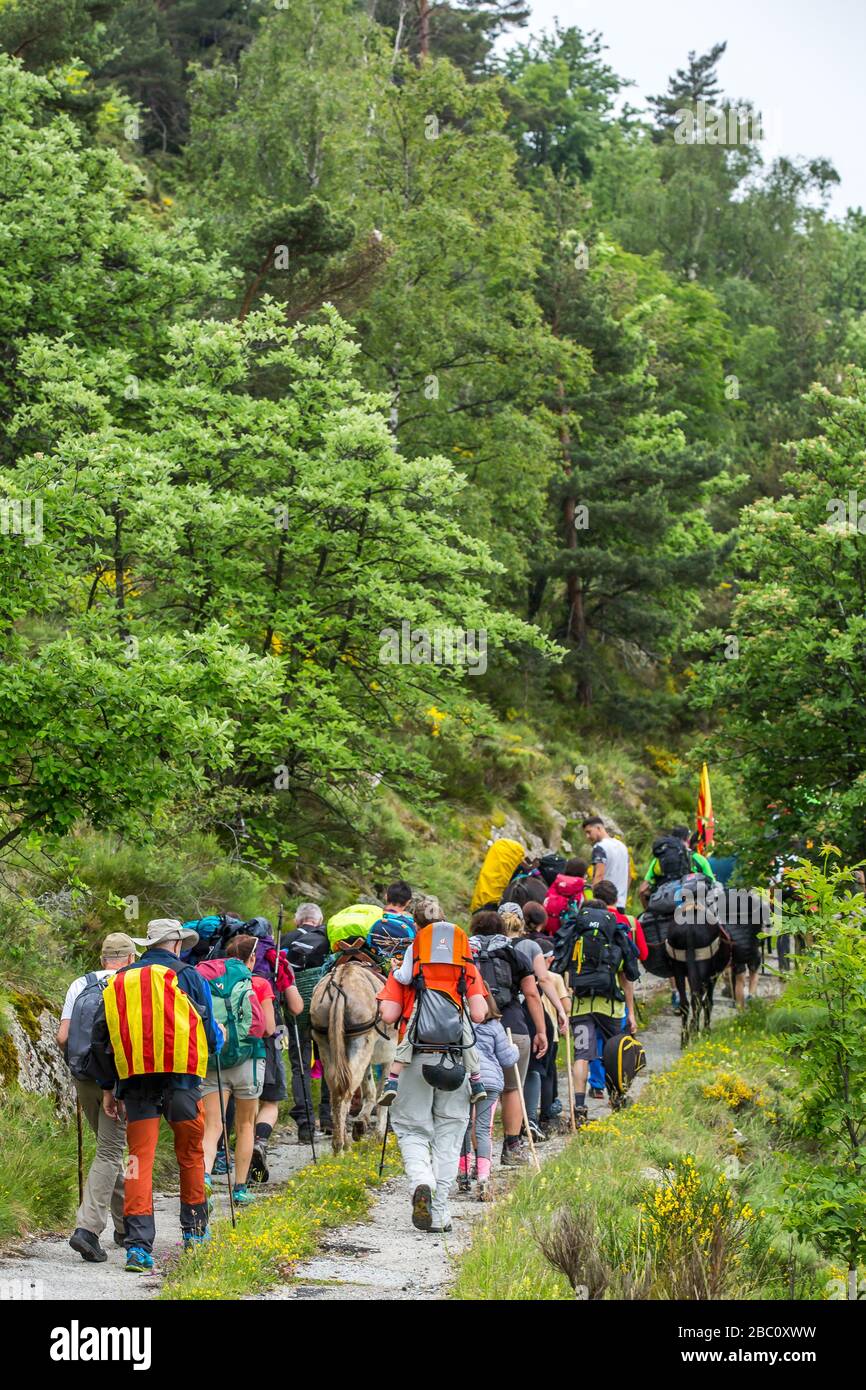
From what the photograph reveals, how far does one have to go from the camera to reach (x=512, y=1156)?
11734 mm

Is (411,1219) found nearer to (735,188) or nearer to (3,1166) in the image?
(3,1166)

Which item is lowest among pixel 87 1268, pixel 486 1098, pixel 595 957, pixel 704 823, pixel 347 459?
pixel 87 1268

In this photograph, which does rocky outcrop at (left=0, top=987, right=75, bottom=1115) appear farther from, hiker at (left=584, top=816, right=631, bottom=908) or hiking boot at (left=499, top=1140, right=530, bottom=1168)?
hiker at (left=584, top=816, right=631, bottom=908)

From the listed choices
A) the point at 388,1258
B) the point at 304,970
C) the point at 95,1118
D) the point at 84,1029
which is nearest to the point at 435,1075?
the point at 388,1258

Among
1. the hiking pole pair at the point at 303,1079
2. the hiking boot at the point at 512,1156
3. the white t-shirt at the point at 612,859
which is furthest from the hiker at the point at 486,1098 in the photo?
the white t-shirt at the point at 612,859

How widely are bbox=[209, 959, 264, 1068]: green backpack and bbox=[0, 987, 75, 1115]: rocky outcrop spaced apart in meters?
1.72

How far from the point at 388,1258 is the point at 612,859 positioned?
8623 millimetres

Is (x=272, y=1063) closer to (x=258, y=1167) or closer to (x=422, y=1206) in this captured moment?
(x=258, y=1167)

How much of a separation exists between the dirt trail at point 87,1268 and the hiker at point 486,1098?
1723 millimetres

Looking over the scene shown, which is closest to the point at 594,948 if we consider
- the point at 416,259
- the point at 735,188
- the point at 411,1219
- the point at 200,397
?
the point at 411,1219

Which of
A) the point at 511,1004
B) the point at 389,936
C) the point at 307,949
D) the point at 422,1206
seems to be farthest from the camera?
the point at 307,949

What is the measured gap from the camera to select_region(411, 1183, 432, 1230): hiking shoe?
29.4 ft

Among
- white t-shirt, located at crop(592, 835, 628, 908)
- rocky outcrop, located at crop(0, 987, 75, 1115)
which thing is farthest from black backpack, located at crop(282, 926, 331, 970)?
white t-shirt, located at crop(592, 835, 628, 908)

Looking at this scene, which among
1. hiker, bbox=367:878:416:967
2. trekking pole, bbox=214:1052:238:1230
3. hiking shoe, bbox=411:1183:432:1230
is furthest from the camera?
hiker, bbox=367:878:416:967
